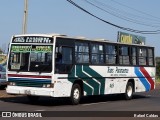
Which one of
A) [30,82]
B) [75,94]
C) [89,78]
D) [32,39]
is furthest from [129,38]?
[30,82]

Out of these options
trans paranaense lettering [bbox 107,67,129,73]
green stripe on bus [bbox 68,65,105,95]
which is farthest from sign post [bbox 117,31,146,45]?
green stripe on bus [bbox 68,65,105,95]

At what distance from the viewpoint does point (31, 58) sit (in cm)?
1962

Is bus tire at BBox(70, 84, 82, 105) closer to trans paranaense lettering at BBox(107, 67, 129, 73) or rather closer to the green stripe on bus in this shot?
the green stripe on bus

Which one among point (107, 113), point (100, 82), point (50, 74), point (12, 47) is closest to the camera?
point (107, 113)

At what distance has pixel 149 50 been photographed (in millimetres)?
26984

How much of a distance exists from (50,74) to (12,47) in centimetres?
236

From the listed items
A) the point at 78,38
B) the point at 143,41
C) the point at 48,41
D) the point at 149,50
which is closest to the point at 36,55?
the point at 48,41

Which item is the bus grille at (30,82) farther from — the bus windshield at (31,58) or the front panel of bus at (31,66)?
the bus windshield at (31,58)

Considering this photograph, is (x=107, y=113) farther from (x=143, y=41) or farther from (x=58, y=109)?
(x=143, y=41)

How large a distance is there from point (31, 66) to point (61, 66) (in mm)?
1208

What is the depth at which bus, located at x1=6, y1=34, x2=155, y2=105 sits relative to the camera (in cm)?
1927

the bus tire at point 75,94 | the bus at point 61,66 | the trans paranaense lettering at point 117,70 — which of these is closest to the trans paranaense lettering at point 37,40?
the bus at point 61,66

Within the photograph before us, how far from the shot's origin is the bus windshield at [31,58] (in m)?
19.3

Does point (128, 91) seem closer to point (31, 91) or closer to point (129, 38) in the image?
point (31, 91)
